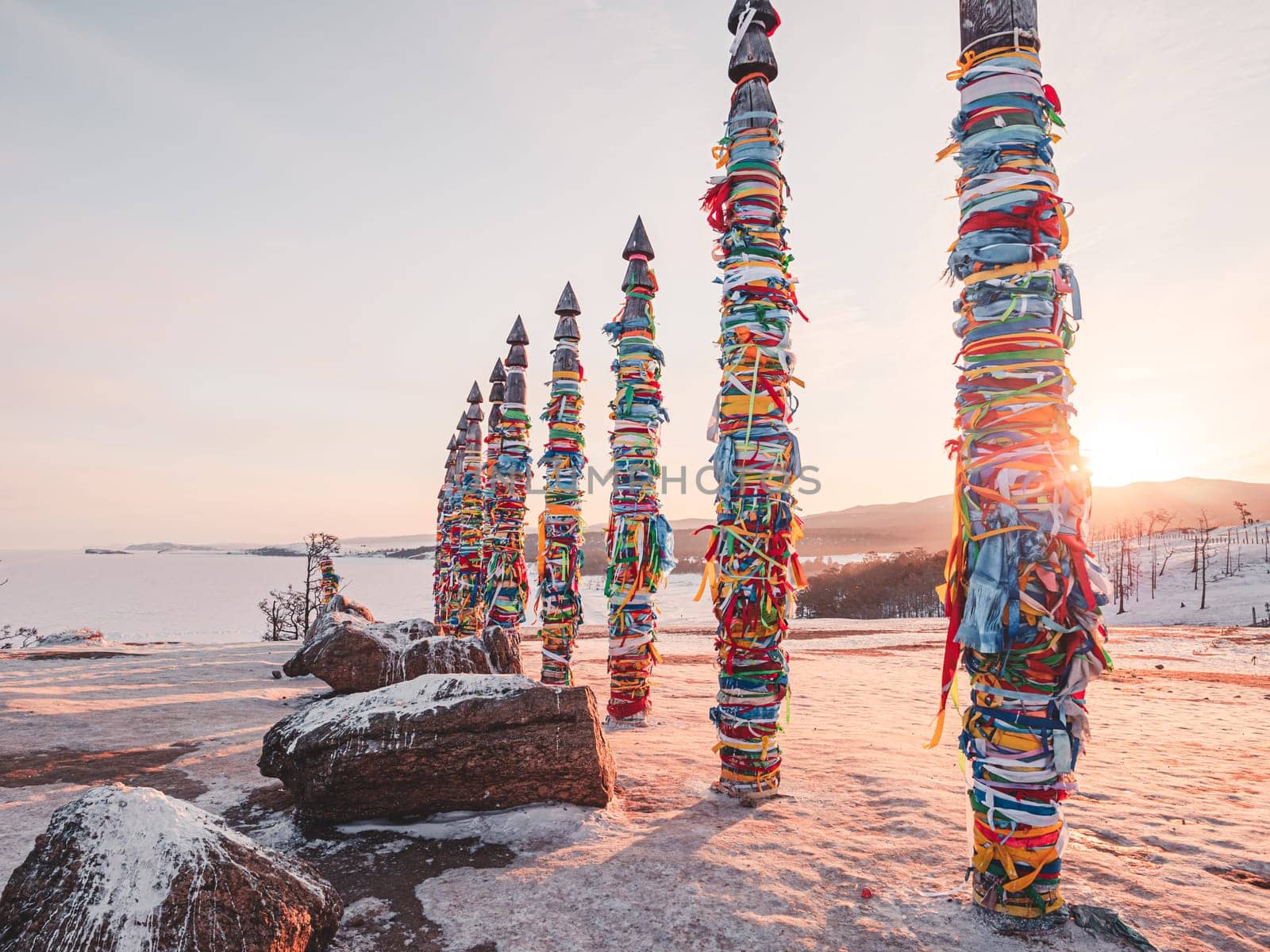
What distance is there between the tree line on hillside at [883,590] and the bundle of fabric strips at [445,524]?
2600 centimetres

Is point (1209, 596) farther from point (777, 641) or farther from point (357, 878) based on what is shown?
point (357, 878)

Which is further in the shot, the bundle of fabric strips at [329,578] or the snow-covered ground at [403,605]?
the snow-covered ground at [403,605]

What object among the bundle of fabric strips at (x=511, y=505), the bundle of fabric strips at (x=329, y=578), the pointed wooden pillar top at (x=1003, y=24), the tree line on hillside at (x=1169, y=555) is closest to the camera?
the pointed wooden pillar top at (x=1003, y=24)

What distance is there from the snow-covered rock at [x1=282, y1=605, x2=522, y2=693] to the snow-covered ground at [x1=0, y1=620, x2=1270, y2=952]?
82cm

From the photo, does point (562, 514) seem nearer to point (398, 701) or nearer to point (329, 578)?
point (398, 701)

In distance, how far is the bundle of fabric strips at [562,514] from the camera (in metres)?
9.45

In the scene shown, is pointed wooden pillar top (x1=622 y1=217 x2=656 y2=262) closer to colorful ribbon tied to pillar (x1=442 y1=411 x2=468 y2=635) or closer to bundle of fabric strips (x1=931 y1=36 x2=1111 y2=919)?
bundle of fabric strips (x1=931 y1=36 x2=1111 y2=919)

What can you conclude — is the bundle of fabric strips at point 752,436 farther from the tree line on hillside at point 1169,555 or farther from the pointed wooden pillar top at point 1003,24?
the tree line on hillside at point 1169,555

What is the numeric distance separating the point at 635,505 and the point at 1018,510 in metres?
5.44

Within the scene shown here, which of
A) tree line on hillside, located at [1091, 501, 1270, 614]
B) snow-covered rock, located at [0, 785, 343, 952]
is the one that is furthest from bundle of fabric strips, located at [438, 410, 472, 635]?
tree line on hillside, located at [1091, 501, 1270, 614]

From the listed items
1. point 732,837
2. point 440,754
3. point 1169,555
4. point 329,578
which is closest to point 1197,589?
point 1169,555

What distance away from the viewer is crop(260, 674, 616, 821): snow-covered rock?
14.6 feet

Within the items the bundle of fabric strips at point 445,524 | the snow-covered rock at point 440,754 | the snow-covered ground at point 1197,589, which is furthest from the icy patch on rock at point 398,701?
the snow-covered ground at point 1197,589

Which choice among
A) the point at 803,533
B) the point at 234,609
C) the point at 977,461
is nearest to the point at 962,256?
the point at 977,461
